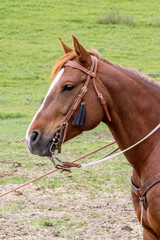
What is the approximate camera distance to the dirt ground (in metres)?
6.56

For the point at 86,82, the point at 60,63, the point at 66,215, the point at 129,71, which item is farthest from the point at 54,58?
the point at 86,82

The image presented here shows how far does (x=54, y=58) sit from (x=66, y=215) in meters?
16.8

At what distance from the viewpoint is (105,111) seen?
4223 mm

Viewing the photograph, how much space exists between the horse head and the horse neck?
0.39ft

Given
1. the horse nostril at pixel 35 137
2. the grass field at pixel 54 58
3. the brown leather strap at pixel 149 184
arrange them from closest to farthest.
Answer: the horse nostril at pixel 35 137 → the brown leather strap at pixel 149 184 → the grass field at pixel 54 58

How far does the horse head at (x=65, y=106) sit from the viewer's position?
13.5ft

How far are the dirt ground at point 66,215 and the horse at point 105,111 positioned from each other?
225 centimetres

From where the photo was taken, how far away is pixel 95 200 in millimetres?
7957

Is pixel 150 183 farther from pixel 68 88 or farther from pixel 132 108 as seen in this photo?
pixel 68 88

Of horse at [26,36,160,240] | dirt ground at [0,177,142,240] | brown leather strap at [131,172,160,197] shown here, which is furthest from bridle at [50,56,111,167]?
dirt ground at [0,177,142,240]

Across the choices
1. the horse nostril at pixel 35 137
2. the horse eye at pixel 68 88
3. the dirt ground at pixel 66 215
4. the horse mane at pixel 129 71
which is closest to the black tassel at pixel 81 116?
the horse eye at pixel 68 88

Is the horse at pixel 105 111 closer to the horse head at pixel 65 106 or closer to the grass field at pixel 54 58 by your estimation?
the horse head at pixel 65 106

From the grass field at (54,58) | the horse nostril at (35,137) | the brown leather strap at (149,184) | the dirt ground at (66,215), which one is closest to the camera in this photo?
the horse nostril at (35,137)

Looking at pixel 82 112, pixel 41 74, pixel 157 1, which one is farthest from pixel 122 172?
pixel 157 1
